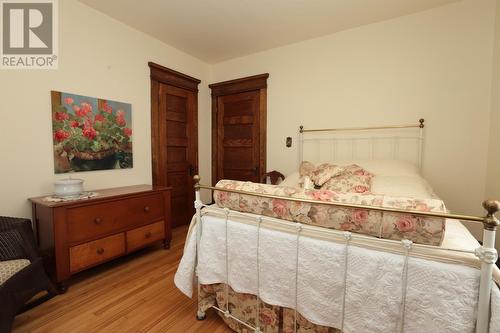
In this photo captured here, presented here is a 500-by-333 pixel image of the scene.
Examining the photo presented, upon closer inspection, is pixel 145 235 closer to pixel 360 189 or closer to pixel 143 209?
pixel 143 209

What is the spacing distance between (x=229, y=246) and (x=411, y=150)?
229 centimetres

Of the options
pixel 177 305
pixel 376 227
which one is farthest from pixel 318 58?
pixel 177 305

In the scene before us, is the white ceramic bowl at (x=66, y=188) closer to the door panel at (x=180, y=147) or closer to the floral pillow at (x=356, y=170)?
the door panel at (x=180, y=147)

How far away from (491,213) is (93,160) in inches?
117

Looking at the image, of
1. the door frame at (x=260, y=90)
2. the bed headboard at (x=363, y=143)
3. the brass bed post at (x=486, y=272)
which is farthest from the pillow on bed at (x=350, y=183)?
the door frame at (x=260, y=90)

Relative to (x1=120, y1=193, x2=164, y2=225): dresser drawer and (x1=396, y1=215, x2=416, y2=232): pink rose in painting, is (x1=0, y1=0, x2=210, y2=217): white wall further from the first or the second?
(x1=396, y1=215, x2=416, y2=232): pink rose in painting

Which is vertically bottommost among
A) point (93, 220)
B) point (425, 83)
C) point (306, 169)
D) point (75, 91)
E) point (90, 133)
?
point (93, 220)

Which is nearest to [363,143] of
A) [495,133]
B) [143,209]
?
[495,133]

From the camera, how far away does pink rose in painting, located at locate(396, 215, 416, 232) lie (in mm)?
911

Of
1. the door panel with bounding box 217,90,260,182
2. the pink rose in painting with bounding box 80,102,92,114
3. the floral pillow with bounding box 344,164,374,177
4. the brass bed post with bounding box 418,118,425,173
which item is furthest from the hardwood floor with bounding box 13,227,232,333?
the brass bed post with bounding box 418,118,425,173

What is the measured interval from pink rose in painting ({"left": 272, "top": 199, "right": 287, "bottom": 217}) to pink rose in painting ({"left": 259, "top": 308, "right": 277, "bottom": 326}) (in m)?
0.54

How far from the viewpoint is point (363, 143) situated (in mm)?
2779

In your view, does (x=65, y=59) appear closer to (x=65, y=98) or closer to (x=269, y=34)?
(x=65, y=98)

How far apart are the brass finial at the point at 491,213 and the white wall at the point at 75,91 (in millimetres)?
2951
